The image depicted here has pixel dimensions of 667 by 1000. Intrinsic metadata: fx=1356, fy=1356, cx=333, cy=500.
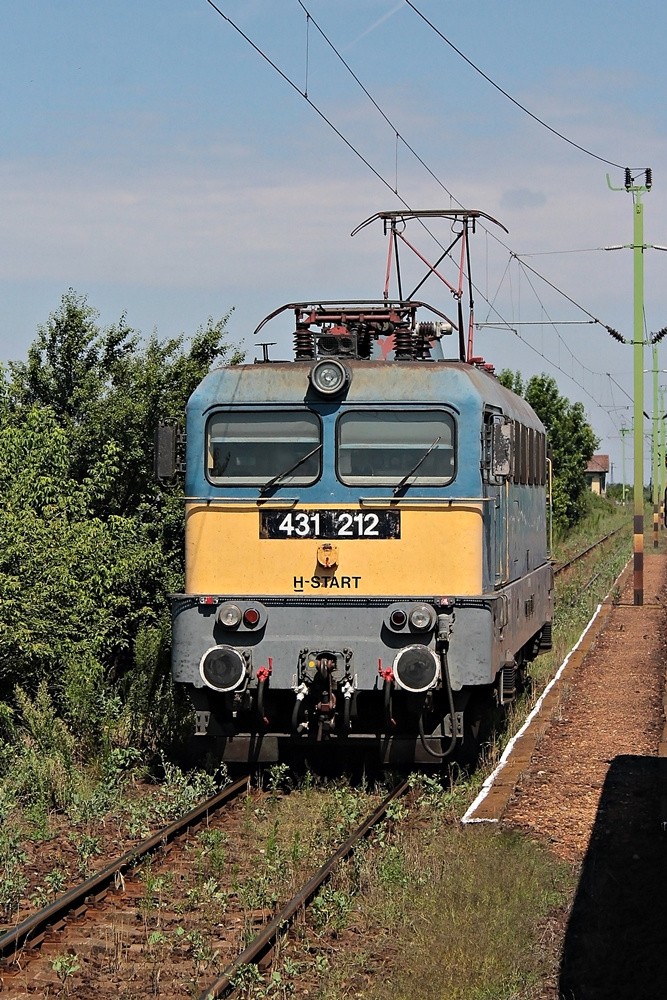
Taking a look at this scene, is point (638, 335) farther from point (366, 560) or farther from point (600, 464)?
point (600, 464)

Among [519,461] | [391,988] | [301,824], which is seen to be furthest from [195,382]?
[391,988]

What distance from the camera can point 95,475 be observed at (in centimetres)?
1432

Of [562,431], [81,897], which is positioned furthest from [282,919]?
[562,431]

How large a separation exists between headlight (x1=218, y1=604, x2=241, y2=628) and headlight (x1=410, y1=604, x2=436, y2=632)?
133cm

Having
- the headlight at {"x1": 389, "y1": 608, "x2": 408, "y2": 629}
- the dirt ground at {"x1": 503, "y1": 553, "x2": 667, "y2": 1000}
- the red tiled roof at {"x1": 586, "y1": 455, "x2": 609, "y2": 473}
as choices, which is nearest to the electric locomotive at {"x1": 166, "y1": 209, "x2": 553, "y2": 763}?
the headlight at {"x1": 389, "y1": 608, "x2": 408, "y2": 629}

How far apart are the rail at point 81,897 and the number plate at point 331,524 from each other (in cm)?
216

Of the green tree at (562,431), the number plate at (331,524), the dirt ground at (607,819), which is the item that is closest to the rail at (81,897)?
the number plate at (331,524)

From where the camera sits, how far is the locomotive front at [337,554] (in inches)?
399

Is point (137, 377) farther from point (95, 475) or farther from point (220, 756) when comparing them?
point (220, 756)

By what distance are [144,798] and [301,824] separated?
1347 mm

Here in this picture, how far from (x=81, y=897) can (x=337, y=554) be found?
141 inches

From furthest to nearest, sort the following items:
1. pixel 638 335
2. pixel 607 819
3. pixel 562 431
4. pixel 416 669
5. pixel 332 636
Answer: pixel 562 431 < pixel 638 335 < pixel 332 636 < pixel 416 669 < pixel 607 819

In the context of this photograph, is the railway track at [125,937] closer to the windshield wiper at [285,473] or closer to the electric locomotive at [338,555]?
the electric locomotive at [338,555]

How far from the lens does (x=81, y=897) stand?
304 inches
